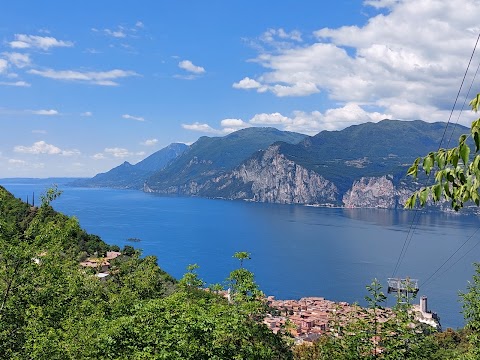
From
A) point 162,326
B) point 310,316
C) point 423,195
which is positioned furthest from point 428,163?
point 310,316

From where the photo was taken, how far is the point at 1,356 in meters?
7.81

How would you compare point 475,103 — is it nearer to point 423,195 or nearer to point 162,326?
point 423,195

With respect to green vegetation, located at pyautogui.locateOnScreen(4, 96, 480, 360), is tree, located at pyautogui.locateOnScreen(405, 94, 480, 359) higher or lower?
higher

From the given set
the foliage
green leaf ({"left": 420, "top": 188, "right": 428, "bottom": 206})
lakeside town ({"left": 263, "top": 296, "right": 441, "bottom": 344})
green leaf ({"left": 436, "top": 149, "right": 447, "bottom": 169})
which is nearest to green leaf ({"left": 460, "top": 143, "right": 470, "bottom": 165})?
the foliage

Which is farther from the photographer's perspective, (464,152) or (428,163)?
(428,163)

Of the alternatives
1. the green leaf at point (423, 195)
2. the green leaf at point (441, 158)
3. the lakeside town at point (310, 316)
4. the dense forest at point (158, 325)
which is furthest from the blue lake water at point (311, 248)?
the green leaf at point (441, 158)

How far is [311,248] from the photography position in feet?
338

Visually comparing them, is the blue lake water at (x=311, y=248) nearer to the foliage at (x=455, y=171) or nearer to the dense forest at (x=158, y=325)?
the dense forest at (x=158, y=325)

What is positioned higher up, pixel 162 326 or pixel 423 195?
pixel 423 195

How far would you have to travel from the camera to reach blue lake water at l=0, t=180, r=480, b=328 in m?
73.6

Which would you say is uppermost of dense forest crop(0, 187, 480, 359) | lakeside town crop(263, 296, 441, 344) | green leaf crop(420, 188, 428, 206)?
Result: green leaf crop(420, 188, 428, 206)

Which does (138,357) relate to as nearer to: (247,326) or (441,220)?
(247,326)

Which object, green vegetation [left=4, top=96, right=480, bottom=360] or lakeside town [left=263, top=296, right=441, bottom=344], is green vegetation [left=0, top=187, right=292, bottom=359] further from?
lakeside town [left=263, top=296, right=441, bottom=344]

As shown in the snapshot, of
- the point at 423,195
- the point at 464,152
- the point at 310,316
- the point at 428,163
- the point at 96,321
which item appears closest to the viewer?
the point at 464,152
